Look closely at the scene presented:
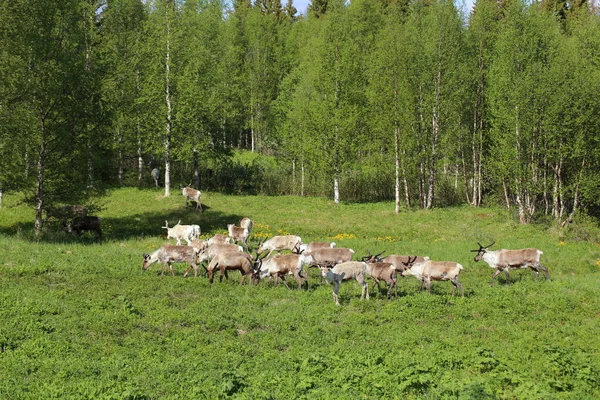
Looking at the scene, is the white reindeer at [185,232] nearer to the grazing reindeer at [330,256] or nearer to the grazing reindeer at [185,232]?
the grazing reindeer at [185,232]

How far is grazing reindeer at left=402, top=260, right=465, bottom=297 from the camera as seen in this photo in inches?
755

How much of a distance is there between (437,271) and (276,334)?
26.4 ft

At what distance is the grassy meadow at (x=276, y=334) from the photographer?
10617 mm

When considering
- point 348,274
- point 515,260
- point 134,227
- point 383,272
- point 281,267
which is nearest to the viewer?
point 348,274

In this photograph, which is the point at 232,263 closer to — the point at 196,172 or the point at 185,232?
the point at 185,232

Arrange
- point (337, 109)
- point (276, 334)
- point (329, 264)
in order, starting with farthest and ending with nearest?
point (337, 109) < point (329, 264) < point (276, 334)

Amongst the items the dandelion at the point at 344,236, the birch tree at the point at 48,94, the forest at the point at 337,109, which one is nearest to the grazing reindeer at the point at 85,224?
the forest at the point at 337,109

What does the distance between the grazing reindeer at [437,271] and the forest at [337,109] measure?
19.6 meters

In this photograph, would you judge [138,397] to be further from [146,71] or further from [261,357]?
[146,71]

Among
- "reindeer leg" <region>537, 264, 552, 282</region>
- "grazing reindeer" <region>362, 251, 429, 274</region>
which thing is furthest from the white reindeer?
"reindeer leg" <region>537, 264, 552, 282</region>

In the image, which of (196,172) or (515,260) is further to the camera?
(196,172)

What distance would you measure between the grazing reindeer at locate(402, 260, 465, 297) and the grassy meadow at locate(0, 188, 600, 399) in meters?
0.58

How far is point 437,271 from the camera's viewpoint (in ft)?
63.9

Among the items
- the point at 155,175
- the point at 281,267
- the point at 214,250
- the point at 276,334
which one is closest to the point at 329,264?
the point at 281,267
